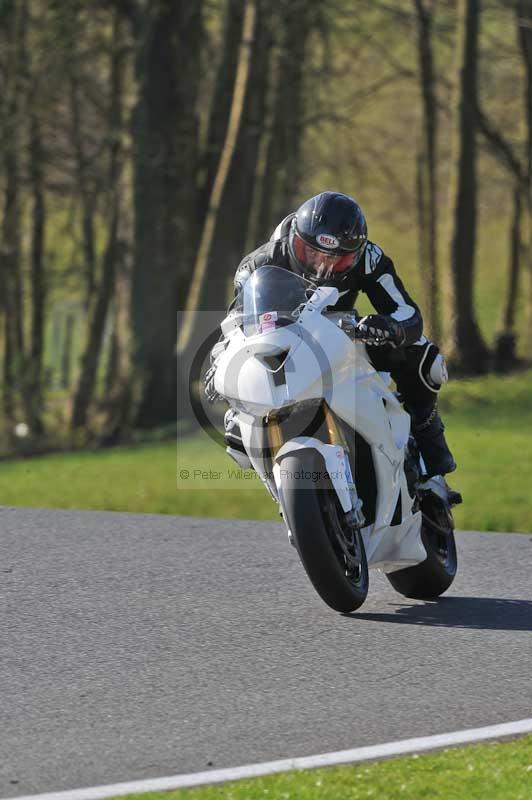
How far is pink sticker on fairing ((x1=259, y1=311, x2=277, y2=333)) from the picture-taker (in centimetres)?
622

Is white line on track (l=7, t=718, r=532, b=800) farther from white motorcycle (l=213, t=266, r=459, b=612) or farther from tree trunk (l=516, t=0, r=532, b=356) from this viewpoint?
tree trunk (l=516, t=0, r=532, b=356)

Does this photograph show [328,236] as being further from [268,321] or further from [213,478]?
[213,478]

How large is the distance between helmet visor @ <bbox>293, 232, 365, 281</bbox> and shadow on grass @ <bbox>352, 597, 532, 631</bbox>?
4.91ft

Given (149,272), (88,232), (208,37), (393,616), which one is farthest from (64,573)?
(88,232)

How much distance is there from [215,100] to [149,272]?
9.20ft

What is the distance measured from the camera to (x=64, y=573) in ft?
24.7

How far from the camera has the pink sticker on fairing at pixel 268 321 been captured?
20.4 feet

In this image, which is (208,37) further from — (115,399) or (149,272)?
(115,399)

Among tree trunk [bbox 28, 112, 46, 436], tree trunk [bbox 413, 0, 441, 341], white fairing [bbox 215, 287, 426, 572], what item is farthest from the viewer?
tree trunk [bbox 413, 0, 441, 341]

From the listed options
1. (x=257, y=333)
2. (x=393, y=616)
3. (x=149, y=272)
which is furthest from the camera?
(x=149, y=272)

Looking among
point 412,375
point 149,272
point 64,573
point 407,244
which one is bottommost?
point 407,244

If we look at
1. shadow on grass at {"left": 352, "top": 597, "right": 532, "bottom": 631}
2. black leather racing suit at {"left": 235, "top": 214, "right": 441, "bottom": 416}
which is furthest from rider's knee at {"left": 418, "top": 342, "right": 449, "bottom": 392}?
shadow on grass at {"left": 352, "top": 597, "right": 532, "bottom": 631}

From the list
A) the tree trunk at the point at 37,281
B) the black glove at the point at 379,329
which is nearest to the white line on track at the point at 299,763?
the black glove at the point at 379,329

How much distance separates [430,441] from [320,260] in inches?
43.1
